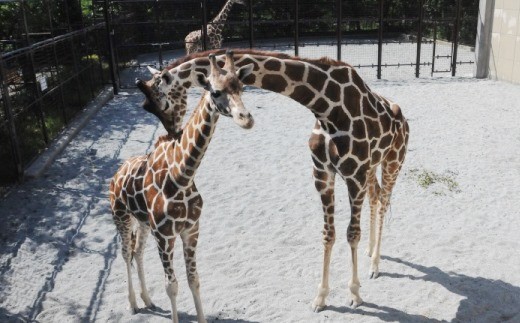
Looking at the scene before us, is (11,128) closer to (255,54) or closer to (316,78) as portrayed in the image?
(255,54)

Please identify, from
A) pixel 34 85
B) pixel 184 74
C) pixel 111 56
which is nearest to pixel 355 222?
pixel 184 74

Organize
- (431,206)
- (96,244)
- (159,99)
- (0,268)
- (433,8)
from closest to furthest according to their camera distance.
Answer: (159,99)
(0,268)
(96,244)
(431,206)
(433,8)

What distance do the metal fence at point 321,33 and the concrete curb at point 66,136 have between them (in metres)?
1.78

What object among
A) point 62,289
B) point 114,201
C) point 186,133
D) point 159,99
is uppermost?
point 159,99

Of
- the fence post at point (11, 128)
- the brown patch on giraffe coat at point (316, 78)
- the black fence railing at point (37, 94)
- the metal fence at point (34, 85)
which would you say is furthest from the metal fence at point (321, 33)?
the brown patch on giraffe coat at point (316, 78)

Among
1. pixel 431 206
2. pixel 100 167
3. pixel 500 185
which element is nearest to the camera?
pixel 431 206

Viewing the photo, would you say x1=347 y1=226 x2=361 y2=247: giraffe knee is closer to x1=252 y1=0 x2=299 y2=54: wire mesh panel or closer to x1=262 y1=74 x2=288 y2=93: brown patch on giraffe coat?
x1=262 y1=74 x2=288 y2=93: brown patch on giraffe coat

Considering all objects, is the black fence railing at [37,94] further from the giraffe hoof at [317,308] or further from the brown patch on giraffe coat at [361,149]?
the brown patch on giraffe coat at [361,149]

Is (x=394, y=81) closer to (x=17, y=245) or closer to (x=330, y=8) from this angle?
(x=330, y=8)

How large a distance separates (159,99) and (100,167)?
480cm

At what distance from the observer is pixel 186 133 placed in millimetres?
3715

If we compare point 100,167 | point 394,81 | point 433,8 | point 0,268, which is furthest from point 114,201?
point 433,8

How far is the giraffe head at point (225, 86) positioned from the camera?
10.6 ft

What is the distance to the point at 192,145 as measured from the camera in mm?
3609
